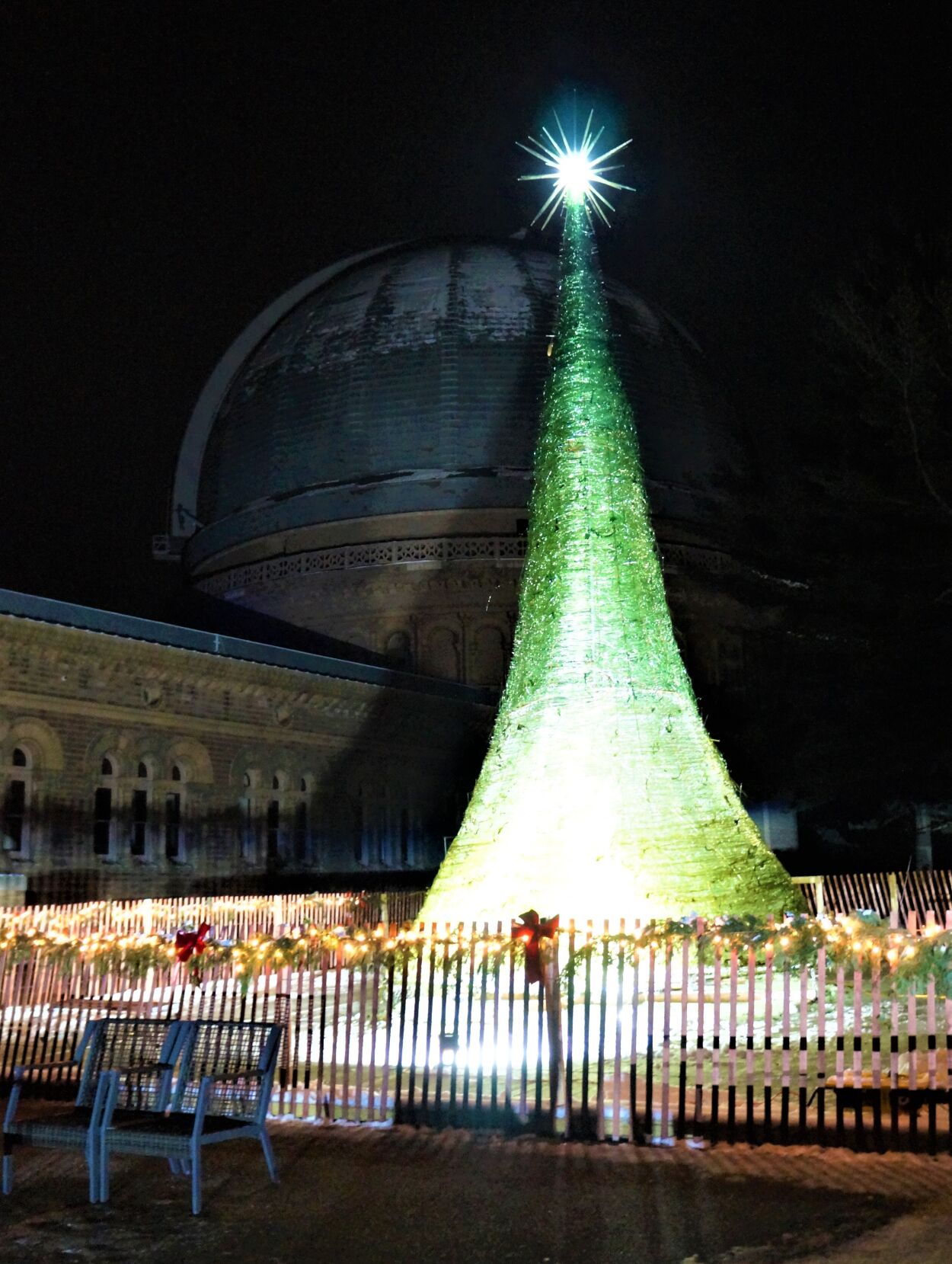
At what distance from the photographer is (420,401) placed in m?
43.8

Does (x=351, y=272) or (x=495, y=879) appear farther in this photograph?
(x=351, y=272)

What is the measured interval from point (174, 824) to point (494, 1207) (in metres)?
21.7

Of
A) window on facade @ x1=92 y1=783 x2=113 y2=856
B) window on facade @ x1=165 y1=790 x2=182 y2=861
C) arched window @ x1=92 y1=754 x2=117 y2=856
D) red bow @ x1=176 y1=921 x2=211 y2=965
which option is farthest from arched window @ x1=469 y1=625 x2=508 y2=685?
red bow @ x1=176 y1=921 x2=211 y2=965

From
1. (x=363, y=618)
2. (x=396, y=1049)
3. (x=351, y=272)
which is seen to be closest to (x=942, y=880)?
(x=396, y=1049)

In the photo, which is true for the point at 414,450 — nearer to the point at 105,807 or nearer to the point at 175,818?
the point at 175,818

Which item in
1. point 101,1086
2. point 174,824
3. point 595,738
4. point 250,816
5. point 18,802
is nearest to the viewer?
point 101,1086

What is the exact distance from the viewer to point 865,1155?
781 centimetres

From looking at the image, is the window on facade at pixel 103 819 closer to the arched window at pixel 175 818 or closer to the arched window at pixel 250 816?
the arched window at pixel 175 818

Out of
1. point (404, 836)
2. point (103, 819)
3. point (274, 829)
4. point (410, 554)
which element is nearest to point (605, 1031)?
point (103, 819)

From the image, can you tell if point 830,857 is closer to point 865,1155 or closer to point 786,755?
point 786,755

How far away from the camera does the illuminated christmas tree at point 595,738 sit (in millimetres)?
11961

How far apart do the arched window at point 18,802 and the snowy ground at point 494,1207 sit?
1620 centimetres

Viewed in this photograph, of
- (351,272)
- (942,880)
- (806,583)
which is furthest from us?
(351,272)

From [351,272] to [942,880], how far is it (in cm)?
3148
